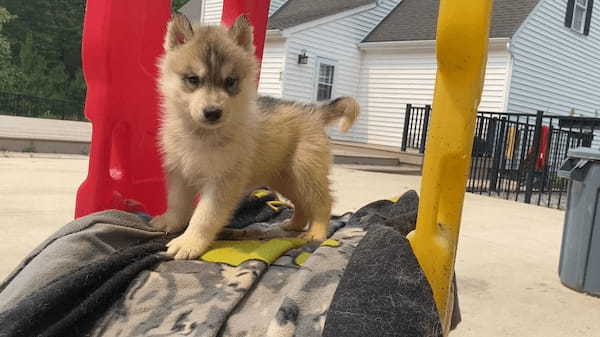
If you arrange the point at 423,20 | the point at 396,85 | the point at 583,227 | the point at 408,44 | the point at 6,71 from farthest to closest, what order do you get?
the point at 6,71, the point at 423,20, the point at 396,85, the point at 408,44, the point at 583,227

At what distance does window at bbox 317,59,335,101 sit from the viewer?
642 inches

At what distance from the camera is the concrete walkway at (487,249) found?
3.01 meters

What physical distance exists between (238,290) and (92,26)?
142 centimetres

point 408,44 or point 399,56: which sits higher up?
point 408,44

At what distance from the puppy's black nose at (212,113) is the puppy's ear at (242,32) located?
445 mm

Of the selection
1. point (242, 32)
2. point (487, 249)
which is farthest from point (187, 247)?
point (487, 249)

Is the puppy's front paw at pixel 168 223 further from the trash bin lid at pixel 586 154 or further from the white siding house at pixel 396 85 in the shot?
the white siding house at pixel 396 85

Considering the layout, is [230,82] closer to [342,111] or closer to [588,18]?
[342,111]

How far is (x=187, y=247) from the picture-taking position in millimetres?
A: 1997

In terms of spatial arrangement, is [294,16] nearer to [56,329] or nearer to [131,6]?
[131,6]

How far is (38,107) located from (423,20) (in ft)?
53.8

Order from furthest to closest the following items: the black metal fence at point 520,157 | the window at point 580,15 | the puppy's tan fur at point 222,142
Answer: the window at point 580,15, the black metal fence at point 520,157, the puppy's tan fur at point 222,142

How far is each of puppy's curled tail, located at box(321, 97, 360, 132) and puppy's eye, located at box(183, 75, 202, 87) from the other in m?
0.79

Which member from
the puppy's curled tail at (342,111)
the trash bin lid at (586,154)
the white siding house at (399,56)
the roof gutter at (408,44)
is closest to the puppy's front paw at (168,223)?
the puppy's curled tail at (342,111)
